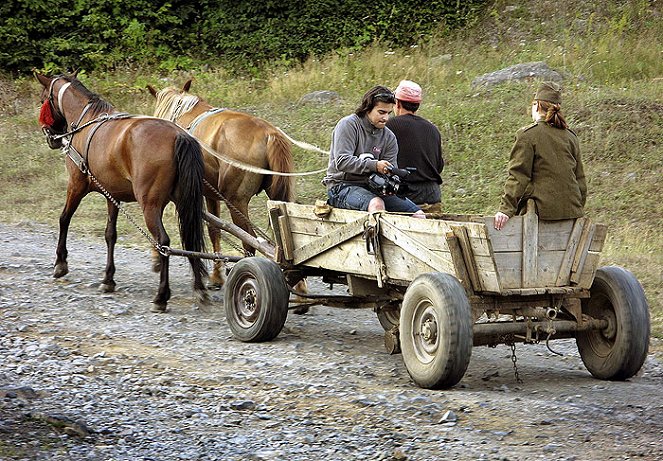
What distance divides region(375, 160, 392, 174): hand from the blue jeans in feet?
0.71

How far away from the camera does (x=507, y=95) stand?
1670cm

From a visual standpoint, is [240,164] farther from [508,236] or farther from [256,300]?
[508,236]

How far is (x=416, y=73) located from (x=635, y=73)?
3886mm

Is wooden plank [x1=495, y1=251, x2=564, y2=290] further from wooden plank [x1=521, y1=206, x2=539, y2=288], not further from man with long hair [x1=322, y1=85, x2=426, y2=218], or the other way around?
man with long hair [x1=322, y1=85, x2=426, y2=218]

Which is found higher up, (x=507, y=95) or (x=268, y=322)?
(x=507, y=95)

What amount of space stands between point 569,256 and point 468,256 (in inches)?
29.5

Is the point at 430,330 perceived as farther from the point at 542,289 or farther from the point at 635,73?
the point at 635,73

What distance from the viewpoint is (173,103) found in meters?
11.7

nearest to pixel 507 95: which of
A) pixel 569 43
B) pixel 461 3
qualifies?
pixel 569 43

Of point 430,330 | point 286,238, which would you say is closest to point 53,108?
point 286,238

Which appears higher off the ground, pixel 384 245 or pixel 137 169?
pixel 137 169

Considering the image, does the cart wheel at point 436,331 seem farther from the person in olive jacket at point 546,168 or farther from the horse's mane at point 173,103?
the horse's mane at point 173,103

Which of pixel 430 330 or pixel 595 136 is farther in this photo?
pixel 595 136

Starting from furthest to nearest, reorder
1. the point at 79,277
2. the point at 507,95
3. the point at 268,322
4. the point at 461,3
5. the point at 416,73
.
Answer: the point at 461,3
the point at 416,73
the point at 507,95
the point at 79,277
the point at 268,322
